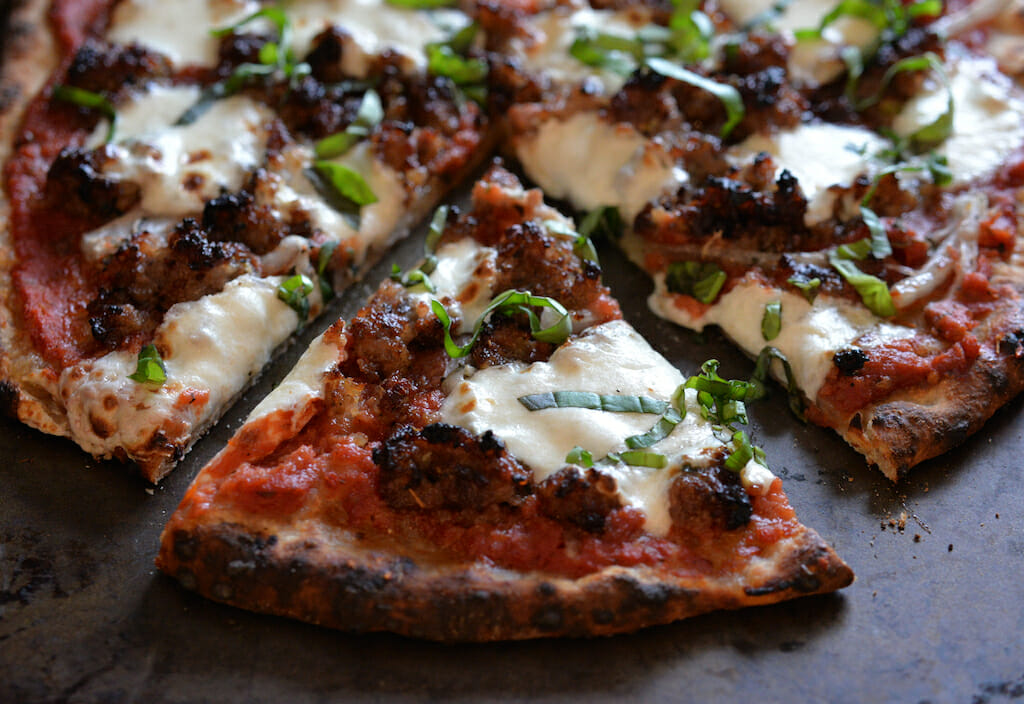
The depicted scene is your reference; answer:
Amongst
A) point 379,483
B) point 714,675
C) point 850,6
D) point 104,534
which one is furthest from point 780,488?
point 850,6

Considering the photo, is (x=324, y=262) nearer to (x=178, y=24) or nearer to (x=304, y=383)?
(x=304, y=383)

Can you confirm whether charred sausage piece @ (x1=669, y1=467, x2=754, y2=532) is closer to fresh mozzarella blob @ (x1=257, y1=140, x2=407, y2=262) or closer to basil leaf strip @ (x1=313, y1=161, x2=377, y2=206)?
fresh mozzarella blob @ (x1=257, y1=140, x2=407, y2=262)

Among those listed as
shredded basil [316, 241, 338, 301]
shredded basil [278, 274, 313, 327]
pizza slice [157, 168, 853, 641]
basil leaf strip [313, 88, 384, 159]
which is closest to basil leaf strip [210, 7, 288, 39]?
basil leaf strip [313, 88, 384, 159]

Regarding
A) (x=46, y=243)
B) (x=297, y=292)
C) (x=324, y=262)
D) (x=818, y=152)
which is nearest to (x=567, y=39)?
(x=818, y=152)

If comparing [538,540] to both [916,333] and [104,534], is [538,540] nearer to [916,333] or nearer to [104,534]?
[104,534]

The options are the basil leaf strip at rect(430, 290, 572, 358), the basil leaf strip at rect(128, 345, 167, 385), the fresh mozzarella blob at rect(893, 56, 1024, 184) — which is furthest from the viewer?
the fresh mozzarella blob at rect(893, 56, 1024, 184)

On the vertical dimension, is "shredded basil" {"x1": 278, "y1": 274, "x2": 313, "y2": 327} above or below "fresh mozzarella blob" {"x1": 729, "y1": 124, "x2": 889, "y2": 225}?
below
